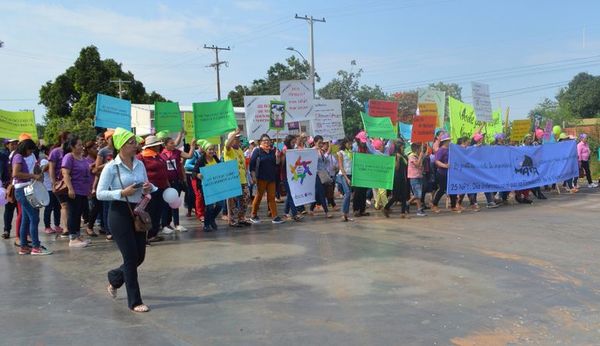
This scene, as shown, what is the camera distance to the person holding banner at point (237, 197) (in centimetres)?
1040

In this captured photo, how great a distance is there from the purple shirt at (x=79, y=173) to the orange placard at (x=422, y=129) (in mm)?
6813

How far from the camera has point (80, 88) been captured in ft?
141

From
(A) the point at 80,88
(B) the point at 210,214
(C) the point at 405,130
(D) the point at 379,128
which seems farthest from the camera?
(A) the point at 80,88

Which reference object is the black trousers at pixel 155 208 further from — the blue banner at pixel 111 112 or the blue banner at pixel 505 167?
the blue banner at pixel 505 167

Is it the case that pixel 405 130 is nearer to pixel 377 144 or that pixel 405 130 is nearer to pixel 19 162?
pixel 377 144

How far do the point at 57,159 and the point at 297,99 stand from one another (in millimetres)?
6227

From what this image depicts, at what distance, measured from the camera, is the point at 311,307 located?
5262 millimetres

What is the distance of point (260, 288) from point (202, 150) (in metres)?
4.95

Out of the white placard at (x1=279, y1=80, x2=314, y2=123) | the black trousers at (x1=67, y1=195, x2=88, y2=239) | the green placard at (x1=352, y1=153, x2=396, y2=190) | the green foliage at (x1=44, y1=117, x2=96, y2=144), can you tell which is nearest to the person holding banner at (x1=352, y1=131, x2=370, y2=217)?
the green placard at (x1=352, y1=153, x2=396, y2=190)

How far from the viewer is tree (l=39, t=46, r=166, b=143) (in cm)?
4047

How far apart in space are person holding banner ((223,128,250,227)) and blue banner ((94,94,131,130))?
2.31 meters

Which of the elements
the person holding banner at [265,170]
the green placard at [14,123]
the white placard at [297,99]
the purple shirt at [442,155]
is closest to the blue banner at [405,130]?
the white placard at [297,99]

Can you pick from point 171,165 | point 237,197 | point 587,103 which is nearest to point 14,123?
point 171,165

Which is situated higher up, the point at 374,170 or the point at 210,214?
the point at 374,170
